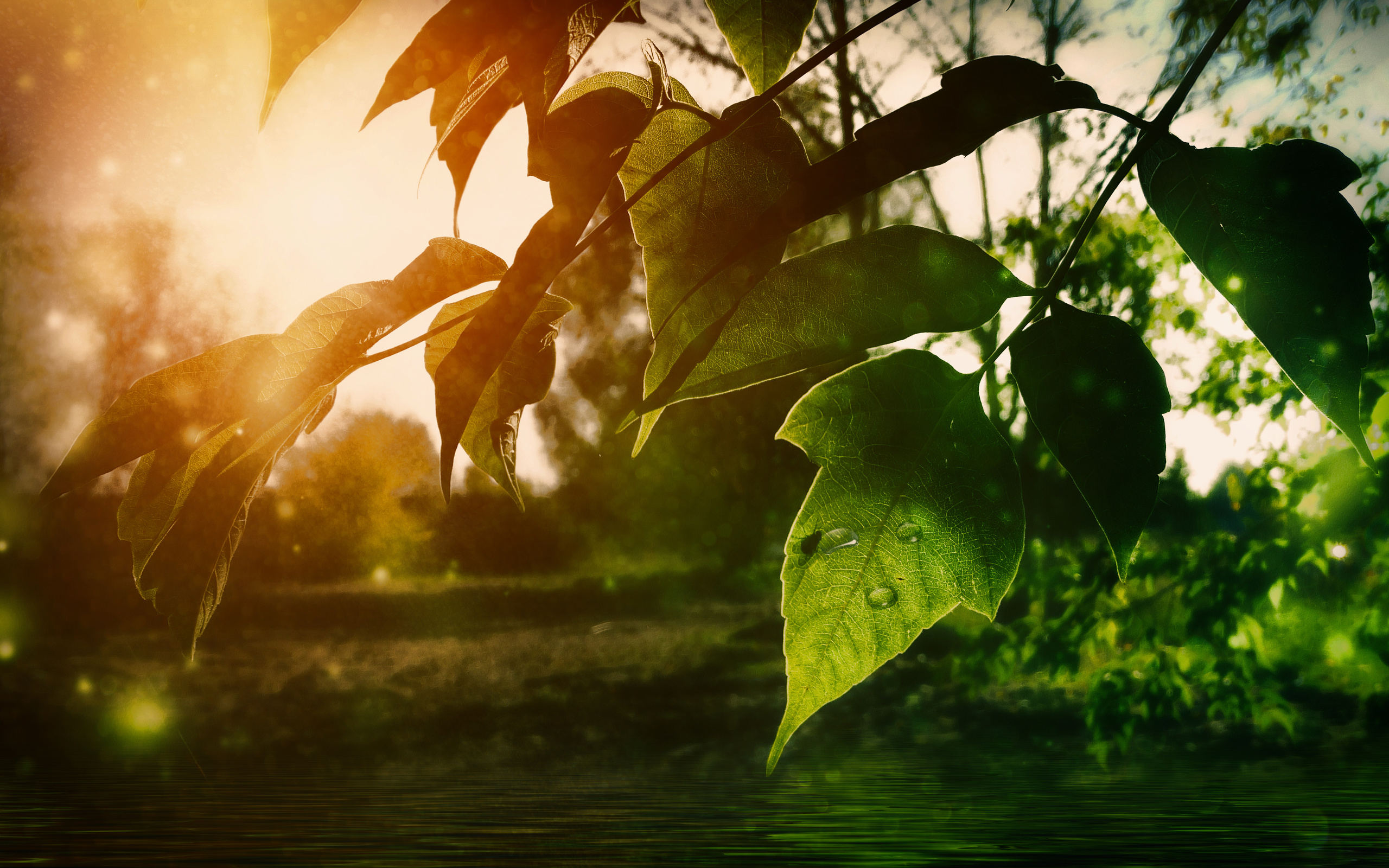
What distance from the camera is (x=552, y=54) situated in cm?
18

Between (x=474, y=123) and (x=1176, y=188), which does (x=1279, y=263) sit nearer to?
(x=1176, y=188)

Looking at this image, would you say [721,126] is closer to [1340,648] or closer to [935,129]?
[935,129]

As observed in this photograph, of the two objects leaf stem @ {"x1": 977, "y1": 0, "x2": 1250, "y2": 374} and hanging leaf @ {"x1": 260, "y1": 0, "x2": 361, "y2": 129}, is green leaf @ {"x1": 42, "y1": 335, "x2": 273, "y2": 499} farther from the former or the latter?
leaf stem @ {"x1": 977, "y1": 0, "x2": 1250, "y2": 374}

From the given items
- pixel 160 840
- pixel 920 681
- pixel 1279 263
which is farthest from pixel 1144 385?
pixel 920 681

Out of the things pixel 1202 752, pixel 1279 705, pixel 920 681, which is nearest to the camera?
pixel 1279 705

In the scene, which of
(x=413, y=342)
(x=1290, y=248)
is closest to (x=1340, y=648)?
(x=1290, y=248)

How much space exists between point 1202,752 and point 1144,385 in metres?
7.36

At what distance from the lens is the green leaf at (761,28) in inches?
9.1

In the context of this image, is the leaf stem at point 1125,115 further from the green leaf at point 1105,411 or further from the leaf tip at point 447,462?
the leaf tip at point 447,462

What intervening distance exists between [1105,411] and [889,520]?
60 mm

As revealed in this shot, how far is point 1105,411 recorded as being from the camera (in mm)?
211

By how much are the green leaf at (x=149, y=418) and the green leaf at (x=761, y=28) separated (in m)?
0.15

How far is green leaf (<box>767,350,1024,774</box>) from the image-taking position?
0.22 metres

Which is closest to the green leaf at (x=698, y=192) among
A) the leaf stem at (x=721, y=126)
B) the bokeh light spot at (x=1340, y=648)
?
the leaf stem at (x=721, y=126)
